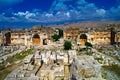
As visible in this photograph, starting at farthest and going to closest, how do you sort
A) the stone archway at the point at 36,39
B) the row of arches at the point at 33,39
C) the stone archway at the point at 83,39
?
the stone archway at the point at 36,39 < the row of arches at the point at 33,39 < the stone archway at the point at 83,39

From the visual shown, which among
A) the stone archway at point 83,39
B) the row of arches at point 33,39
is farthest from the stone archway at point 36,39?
the stone archway at point 83,39

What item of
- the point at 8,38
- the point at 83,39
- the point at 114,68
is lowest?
→ the point at 114,68

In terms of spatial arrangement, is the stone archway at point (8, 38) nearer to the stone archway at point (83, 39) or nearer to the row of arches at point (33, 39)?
the row of arches at point (33, 39)

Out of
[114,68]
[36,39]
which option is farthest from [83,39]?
[114,68]

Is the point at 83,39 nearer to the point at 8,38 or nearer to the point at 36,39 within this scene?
the point at 36,39

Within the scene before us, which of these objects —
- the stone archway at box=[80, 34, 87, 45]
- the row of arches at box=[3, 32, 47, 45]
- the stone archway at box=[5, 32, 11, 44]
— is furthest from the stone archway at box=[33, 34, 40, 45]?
the stone archway at box=[80, 34, 87, 45]

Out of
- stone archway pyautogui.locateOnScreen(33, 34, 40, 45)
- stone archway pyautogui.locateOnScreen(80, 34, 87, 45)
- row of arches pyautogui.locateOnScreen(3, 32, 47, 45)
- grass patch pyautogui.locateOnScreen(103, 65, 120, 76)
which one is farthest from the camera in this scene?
stone archway pyautogui.locateOnScreen(33, 34, 40, 45)

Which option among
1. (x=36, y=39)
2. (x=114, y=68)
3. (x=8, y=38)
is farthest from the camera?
(x=8, y=38)

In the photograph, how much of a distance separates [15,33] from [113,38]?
24193mm

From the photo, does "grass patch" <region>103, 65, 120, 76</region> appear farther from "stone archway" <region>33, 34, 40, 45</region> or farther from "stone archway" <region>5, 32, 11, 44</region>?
"stone archway" <region>5, 32, 11, 44</region>

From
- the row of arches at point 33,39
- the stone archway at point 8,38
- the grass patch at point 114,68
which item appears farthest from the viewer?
the stone archway at point 8,38

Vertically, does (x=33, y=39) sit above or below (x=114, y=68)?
above

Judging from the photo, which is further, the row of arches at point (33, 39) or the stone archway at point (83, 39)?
the row of arches at point (33, 39)

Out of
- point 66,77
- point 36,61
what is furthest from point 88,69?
point 36,61
